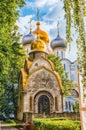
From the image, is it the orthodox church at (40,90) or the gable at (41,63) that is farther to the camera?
the gable at (41,63)

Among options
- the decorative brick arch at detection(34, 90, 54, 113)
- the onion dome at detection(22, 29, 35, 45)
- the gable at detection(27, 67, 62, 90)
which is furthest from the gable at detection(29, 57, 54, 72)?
the onion dome at detection(22, 29, 35, 45)

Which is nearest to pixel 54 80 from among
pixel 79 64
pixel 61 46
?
pixel 79 64

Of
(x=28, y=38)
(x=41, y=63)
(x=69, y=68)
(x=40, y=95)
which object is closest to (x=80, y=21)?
(x=40, y=95)

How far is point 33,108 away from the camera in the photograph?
2403 cm

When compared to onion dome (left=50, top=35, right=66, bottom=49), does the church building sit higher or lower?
lower

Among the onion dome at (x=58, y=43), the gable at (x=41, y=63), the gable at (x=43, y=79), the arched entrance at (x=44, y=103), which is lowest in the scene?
the arched entrance at (x=44, y=103)

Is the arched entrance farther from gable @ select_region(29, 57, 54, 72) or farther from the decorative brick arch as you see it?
gable @ select_region(29, 57, 54, 72)

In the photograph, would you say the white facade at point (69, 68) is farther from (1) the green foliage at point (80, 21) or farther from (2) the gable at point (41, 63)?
(1) the green foliage at point (80, 21)

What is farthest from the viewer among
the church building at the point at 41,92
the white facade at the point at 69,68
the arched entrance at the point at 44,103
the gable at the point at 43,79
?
the white facade at the point at 69,68


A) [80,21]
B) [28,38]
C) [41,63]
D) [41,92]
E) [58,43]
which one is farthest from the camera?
[58,43]

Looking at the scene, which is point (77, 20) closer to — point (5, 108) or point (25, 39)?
point (5, 108)

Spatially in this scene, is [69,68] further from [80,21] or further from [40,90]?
[80,21]

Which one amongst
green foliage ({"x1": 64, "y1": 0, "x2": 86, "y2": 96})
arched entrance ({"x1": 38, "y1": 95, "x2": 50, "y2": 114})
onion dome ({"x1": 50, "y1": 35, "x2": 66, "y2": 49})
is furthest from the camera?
onion dome ({"x1": 50, "y1": 35, "x2": 66, "y2": 49})

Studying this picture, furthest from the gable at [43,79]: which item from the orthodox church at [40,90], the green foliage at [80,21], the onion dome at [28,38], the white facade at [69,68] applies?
the onion dome at [28,38]
